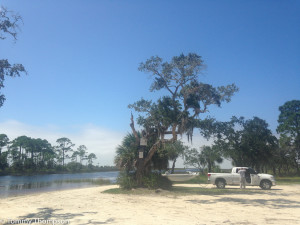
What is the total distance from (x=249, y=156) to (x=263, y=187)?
55.4 feet

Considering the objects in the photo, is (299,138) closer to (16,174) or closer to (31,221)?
(31,221)

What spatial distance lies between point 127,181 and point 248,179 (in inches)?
392

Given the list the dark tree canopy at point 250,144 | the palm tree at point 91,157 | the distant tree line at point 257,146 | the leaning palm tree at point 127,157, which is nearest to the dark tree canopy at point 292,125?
the distant tree line at point 257,146

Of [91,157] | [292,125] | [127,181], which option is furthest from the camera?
[91,157]

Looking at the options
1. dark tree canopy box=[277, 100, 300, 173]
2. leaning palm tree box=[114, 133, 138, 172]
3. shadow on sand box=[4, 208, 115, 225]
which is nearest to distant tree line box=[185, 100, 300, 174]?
dark tree canopy box=[277, 100, 300, 173]

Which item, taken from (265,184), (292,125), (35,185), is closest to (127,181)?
(265,184)

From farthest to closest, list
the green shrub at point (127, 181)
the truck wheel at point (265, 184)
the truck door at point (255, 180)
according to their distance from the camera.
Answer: the truck door at point (255, 180)
the truck wheel at point (265, 184)
the green shrub at point (127, 181)

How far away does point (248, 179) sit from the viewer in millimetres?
19000

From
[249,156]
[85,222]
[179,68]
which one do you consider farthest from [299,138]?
[85,222]

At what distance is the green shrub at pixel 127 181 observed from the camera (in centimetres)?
1583

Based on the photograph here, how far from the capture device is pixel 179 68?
Answer: 16.5 metres

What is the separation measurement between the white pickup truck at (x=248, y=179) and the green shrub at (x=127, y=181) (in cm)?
699

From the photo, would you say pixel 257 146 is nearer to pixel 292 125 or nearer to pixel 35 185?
pixel 292 125

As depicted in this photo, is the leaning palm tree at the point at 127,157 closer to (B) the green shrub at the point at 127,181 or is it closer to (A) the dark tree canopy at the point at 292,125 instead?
(B) the green shrub at the point at 127,181
